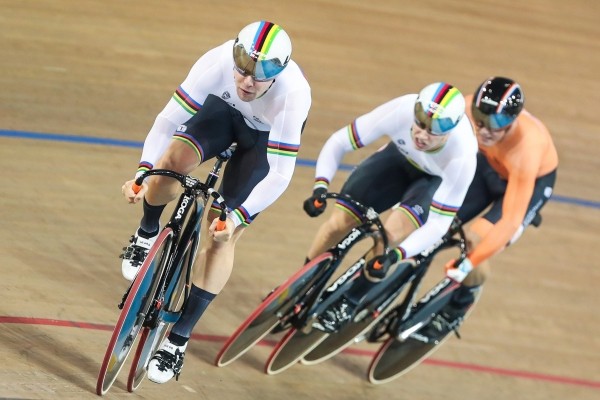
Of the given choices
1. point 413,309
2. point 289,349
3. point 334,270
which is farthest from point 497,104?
point 289,349

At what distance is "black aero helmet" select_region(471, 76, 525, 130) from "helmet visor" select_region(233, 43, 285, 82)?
1.15 meters

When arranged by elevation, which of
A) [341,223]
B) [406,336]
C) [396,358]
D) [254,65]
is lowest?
[396,358]

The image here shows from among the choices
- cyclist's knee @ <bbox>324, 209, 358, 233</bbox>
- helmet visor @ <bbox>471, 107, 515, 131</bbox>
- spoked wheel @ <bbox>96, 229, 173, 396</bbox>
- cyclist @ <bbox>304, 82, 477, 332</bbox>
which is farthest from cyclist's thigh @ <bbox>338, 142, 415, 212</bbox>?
spoked wheel @ <bbox>96, 229, 173, 396</bbox>

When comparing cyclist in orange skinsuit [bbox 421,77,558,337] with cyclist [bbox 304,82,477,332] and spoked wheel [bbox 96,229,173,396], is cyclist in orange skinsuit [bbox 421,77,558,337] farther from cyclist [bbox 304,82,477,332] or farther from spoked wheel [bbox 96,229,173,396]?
spoked wheel [bbox 96,229,173,396]

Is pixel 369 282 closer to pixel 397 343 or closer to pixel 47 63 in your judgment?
pixel 397 343

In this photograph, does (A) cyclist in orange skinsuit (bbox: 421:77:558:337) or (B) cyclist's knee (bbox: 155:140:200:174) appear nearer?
(B) cyclist's knee (bbox: 155:140:200:174)

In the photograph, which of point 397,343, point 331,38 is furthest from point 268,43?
point 331,38

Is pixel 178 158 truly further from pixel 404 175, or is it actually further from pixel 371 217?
pixel 404 175

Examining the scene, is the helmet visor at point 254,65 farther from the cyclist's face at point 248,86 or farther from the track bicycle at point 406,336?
the track bicycle at point 406,336

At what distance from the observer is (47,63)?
6.16m

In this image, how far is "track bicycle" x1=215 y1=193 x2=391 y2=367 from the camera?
→ 164 inches

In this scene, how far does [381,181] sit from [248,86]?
1100 millimetres

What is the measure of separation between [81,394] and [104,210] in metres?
1.46

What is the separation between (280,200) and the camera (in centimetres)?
562
